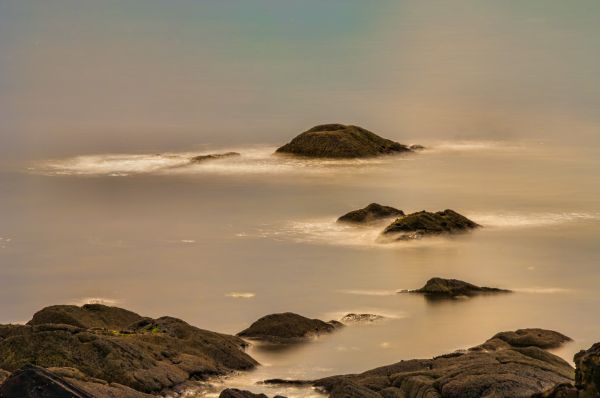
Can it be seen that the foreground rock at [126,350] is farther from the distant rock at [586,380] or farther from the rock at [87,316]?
Result: the distant rock at [586,380]

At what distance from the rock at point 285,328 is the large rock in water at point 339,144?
129 feet

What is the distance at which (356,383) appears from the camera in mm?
33281

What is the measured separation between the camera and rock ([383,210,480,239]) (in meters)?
57.8

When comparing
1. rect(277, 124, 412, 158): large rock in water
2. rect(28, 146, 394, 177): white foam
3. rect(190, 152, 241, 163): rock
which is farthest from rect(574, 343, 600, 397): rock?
rect(190, 152, 241, 163): rock

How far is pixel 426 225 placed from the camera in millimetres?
58219

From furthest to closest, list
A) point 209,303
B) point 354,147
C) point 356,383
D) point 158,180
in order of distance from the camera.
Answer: point 354,147, point 158,180, point 209,303, point 356,383

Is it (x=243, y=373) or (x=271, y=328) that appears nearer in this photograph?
(x=243, y=373)

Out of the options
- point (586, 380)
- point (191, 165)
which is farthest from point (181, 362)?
point (191, 165)

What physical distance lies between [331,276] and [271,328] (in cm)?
946

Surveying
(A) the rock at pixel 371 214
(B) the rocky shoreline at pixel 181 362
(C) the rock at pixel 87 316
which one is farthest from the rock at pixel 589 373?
(A) the rock at pixel 371 214

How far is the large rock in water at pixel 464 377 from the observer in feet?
107

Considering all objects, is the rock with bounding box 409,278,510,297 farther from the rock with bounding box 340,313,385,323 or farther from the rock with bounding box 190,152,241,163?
the rock with bounding box 190,152,241,163

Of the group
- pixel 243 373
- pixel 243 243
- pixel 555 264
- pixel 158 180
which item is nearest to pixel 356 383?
pixel 243 373

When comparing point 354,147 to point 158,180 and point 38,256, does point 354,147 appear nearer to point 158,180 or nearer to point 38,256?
point 158,180
